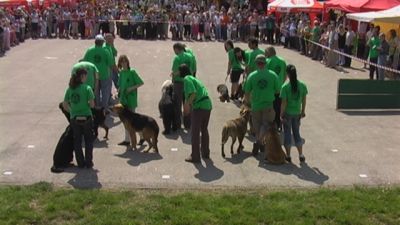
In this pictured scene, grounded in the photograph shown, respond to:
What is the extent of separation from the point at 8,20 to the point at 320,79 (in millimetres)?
14910

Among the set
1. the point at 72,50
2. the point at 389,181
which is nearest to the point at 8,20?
the point at 72,50

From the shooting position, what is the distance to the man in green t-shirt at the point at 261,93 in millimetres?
9266

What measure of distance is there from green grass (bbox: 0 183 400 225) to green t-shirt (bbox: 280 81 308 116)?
66.5 inches

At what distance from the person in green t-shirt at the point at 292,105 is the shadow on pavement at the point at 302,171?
241 millimetres

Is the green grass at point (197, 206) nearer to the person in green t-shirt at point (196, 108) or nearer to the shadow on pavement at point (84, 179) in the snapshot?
the shadow on pavement at point (84, 179)

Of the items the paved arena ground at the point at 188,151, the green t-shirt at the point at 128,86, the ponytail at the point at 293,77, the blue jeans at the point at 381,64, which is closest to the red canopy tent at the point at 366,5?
the blue jeans at the point at 381,64

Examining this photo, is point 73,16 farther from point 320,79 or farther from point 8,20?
point 320,79

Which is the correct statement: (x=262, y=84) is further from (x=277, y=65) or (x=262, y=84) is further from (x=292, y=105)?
(x=277, y=65)

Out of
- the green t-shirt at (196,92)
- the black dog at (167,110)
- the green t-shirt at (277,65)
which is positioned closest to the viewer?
the green t-shirt at (196,92)

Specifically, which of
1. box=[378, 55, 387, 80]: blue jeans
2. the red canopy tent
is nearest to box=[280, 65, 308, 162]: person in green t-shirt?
box=[378, 55, 387, 80]: blue jeans

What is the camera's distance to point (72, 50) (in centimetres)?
2475

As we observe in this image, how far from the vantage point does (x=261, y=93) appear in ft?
30.4

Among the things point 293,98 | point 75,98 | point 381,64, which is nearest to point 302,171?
point 293,98

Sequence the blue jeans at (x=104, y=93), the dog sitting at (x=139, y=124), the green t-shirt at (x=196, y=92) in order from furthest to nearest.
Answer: the blue jeans at (x=104, y=93) → the dog sitting at (x=139, y=124) → the green t-shirt at (x=196, y=92)
